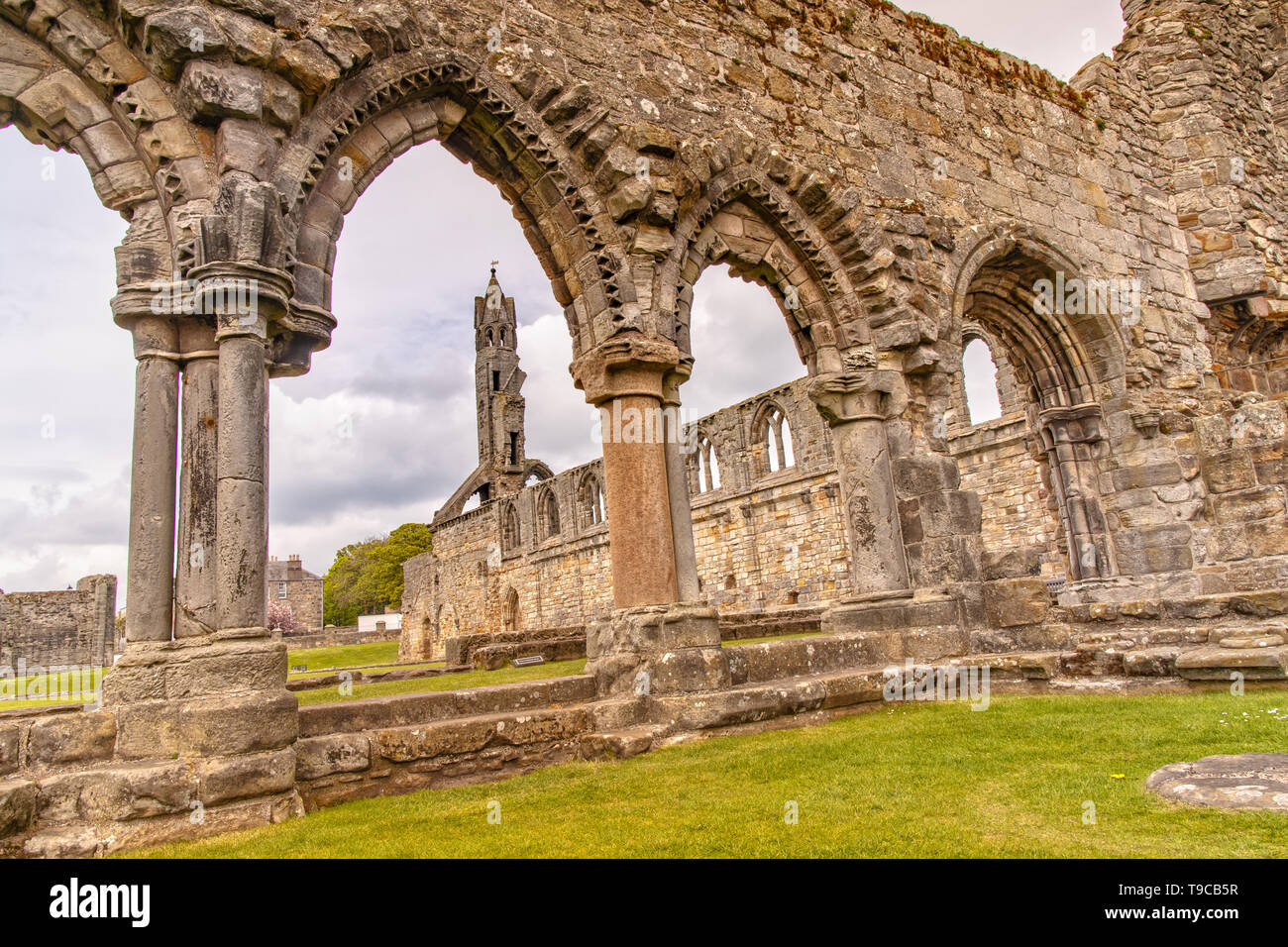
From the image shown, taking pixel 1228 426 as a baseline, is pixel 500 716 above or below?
below

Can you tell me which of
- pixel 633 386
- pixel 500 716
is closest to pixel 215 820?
pixel 500 716

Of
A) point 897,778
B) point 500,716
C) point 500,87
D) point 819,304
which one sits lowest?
point 897,778

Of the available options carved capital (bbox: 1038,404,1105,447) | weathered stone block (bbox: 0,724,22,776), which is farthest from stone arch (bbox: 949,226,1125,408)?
weathered stone block (bbox: 0,724,22,776)

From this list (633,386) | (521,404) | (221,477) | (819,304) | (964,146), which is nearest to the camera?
(221,477)

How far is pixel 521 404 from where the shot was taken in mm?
39344

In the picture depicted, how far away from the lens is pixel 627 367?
244 inches

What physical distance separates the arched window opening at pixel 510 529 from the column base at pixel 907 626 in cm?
2407

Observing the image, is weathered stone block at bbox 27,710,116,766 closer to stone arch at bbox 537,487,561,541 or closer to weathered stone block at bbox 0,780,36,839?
weathered stone block at bbox 0,780,36,839

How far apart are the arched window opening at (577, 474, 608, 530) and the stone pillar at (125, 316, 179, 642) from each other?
21966 mm

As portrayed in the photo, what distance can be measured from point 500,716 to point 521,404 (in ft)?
115

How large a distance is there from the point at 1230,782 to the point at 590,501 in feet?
80.4

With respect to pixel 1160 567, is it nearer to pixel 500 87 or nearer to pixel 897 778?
pixel 897 778

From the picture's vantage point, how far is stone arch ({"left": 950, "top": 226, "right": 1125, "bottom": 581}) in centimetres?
992
